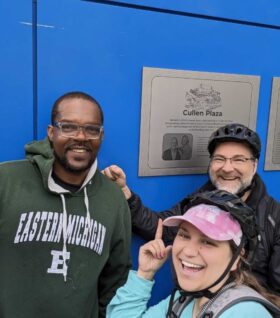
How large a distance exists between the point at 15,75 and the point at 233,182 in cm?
123

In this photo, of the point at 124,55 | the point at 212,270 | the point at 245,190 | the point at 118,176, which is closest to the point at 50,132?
the point at 118,176

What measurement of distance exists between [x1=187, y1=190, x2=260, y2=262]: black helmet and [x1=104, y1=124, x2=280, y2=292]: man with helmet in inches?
23.7

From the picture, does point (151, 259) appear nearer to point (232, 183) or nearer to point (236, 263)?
point (236, 263)

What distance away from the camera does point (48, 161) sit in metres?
1.67

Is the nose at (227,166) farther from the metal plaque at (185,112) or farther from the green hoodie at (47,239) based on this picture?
the green hoodie at (47,239)

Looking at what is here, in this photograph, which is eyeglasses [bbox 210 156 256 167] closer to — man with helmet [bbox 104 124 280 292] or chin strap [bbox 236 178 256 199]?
man with helmet [bbox 104 124 280 292]

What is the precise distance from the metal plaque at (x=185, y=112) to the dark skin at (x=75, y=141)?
435 mm

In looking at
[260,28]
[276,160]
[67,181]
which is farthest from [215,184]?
[260,28]

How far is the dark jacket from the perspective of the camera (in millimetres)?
1917

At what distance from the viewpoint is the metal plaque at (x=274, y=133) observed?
2434mm

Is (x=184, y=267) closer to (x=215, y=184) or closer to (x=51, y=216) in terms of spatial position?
(x=51, y=216)

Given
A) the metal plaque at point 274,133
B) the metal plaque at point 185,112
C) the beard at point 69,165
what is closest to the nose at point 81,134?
the beard at point 69,165

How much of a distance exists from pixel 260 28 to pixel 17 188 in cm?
169

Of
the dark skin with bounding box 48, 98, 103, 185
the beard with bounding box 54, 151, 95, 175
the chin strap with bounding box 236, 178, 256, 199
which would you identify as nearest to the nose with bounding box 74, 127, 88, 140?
the dark skin with bounding box 48, 98, 103, 185
